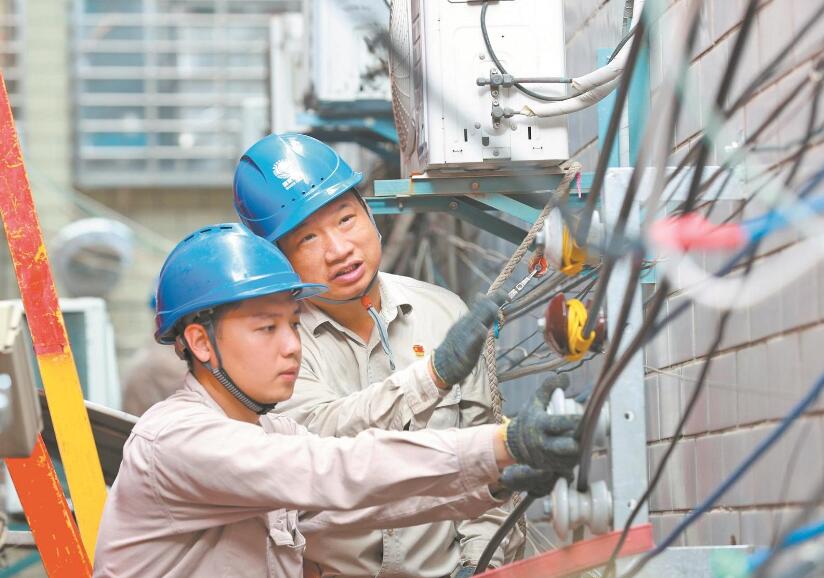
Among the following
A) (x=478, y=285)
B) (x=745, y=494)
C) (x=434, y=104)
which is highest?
(x=434, y=104)

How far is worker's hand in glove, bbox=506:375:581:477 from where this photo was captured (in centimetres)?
267

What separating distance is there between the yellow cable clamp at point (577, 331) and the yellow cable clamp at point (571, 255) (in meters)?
0.09

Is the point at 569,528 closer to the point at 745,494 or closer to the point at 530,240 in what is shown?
the point at 745,494

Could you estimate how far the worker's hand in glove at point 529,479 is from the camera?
2.82m

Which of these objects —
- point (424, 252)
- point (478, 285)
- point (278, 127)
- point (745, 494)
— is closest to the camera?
point (745, 494)

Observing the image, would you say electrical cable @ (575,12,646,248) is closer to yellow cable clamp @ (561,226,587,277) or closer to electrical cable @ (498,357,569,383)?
yellow cable clamp @ (561,226,587,277)

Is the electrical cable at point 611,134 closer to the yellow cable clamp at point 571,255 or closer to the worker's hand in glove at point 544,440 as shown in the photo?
the yellow cable clamp at point 571,255

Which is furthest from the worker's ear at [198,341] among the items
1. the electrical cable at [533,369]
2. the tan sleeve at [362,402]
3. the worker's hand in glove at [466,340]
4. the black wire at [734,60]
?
the black wire at [734,60]

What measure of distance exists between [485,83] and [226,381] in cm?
128

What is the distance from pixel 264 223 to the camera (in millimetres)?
4312

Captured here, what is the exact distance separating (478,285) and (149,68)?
1288 centimetres

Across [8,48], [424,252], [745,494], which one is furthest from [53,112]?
[745,494]

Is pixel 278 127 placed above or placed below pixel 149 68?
below

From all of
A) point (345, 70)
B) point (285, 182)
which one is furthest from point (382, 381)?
point (345, 70)
